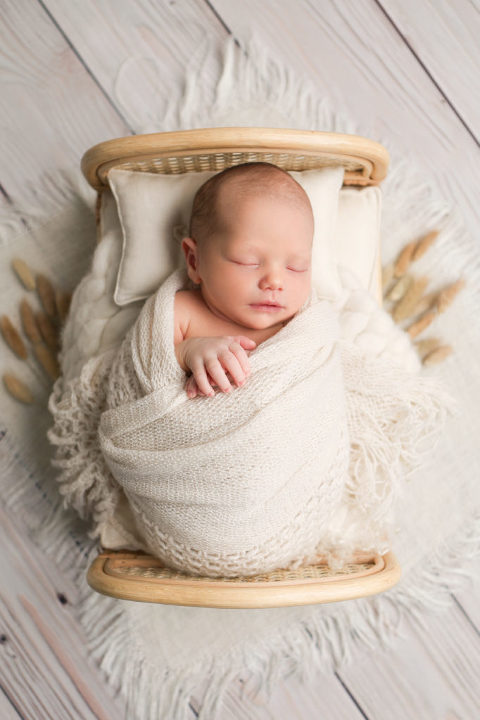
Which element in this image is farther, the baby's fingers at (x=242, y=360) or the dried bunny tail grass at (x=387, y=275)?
the dried bunny tail grass at (x=387, y=275)

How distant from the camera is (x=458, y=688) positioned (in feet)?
4.61

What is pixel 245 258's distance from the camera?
40.7 inches

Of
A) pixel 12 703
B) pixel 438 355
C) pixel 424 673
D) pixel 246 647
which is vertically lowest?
pixel 424 673

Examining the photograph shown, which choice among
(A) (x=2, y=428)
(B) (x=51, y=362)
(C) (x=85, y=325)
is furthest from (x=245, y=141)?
(A) (x=2, y=428)

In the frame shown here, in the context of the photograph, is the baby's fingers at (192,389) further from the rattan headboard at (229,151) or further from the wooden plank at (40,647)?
the wooden plank at (40,647)

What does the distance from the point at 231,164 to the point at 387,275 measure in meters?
0.49

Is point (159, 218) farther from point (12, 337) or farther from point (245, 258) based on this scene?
point (12, 337)

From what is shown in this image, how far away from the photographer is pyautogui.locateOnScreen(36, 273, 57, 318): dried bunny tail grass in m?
1.44

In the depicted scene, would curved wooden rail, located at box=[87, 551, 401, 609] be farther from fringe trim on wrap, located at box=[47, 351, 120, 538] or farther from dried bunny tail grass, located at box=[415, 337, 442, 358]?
dried bunny tail grass, located at box=[415, 337, 442, 358]

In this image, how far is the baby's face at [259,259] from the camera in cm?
103

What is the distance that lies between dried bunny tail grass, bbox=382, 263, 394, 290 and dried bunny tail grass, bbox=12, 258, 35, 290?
2.70 ft

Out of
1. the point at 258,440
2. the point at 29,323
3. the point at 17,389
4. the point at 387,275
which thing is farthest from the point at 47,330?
the point at 387,275

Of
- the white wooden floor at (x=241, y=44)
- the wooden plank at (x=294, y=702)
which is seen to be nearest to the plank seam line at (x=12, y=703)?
the wooden plank at (x=294, y=702)

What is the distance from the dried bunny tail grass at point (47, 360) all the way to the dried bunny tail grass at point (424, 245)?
2.88 feet
